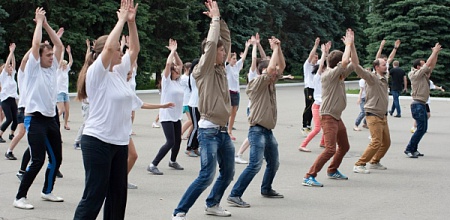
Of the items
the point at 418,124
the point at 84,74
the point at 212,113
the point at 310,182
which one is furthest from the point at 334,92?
the point at 84,74

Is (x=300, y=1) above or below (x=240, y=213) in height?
above

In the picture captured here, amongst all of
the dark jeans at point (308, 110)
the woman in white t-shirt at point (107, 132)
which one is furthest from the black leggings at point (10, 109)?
the woman in white t-shirt at point (107, 132)

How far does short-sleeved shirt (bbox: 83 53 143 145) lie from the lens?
5.59 meters

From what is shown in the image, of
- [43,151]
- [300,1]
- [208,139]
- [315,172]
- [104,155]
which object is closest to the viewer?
[104,155]

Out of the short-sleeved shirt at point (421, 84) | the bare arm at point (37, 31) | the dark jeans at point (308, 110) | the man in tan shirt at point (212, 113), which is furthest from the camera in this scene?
the dark jeans at point (308, 110)

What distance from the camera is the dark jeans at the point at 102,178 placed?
5.57 meters

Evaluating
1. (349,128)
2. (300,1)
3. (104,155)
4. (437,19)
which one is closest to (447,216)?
(104,155)

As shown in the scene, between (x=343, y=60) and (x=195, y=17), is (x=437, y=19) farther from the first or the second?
(x=343, y=60)

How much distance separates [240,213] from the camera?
7867 mm

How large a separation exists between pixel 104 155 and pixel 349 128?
42.4ft

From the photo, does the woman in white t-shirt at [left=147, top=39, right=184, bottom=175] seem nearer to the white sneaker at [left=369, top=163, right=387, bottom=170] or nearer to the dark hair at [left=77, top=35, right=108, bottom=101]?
the white sneaker at [left=369, top=163, right=387, bottom=170]

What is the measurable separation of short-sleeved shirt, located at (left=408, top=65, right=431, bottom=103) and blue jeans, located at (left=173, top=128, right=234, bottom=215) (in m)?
6.36

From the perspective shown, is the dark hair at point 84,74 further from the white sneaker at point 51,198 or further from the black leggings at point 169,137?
the black leggings at point 169,137

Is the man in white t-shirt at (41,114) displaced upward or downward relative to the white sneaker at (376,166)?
upward
